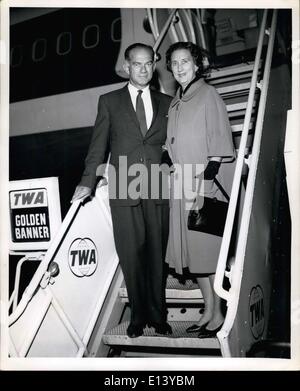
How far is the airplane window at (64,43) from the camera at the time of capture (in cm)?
380

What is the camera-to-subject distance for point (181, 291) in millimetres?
2006

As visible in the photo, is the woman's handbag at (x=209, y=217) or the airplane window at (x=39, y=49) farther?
the airplane window at (x=39, y=49)

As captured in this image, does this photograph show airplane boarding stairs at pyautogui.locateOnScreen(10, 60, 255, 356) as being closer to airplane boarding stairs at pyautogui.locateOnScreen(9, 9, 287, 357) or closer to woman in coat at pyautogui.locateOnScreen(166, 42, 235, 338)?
airplane boarding stairs at pyautogui.locateOnScreen(9, 9, 287, 357)

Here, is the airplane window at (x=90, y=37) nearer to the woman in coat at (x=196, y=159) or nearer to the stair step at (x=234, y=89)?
the stair step at (x=234, y=89)

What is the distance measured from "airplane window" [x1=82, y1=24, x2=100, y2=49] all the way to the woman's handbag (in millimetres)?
2333

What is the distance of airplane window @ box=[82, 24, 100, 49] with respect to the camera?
12.1 feet

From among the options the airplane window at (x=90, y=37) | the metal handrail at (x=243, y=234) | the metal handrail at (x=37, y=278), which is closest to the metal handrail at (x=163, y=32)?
the metal handrail at (x=243, y=234)

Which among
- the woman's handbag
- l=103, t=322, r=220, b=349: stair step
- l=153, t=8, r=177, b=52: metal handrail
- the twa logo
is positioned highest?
l=153, t=8, r=177, b=52: metal handrail

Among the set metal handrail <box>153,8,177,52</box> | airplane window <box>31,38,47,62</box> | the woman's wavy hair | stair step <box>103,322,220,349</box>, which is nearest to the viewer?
stair step <box>103,322,220,349</box>

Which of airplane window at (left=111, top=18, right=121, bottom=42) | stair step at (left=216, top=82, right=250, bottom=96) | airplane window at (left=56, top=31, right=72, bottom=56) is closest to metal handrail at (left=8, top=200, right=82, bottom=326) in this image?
stair step at (left=216, top=82, right=250, bottom=96)

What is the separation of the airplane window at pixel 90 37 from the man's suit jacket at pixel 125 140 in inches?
72.6

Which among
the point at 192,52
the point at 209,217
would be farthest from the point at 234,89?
the point at 209,217
